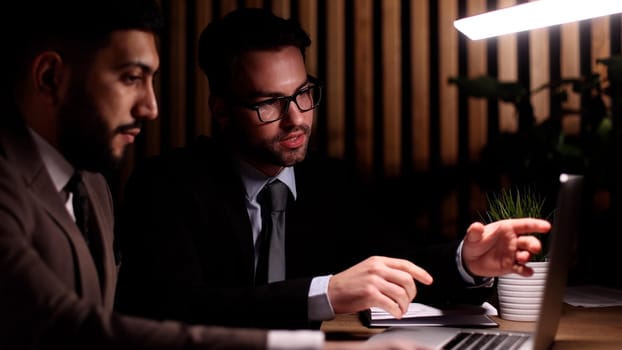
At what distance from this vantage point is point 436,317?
1.65 meters

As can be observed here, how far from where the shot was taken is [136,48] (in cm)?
125

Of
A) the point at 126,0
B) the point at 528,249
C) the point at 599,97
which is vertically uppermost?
the point at 126,0

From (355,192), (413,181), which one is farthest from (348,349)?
(413,181)

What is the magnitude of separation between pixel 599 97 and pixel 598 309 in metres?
1.27

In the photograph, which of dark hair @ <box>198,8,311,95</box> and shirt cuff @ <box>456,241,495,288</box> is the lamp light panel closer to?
dark hair @ <box>198,8,311,95</box>

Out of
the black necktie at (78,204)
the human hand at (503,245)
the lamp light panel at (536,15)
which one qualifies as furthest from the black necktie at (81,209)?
the lamp light panel at (536,15)

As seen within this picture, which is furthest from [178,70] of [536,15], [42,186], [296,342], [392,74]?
[296,342]

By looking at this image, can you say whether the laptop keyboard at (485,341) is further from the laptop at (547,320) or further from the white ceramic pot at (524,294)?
the white ceramic pot at (524,294)

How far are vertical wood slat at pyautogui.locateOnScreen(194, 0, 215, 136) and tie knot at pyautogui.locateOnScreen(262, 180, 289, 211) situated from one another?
169 cm

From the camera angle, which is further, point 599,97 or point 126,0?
point 599,97

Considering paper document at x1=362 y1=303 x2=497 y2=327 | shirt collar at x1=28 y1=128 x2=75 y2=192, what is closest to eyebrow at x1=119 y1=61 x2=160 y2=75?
shirt collar at x1=28 y1=128 x2=75 y2=192

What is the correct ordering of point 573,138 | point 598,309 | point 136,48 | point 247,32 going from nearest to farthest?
point 136,48, point 598,309, point 247,32, point 573,138

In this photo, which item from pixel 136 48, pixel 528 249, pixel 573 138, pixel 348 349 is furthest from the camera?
pixel 573 138

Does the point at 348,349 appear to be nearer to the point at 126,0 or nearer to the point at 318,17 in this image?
the point at 126,0
